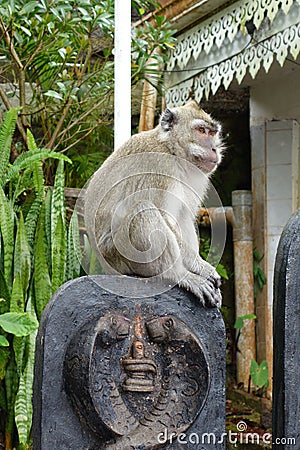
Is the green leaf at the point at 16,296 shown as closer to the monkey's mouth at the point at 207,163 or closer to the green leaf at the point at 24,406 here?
the green leaf at the point at 24,406

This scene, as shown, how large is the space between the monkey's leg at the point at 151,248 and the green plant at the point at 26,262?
2010mm

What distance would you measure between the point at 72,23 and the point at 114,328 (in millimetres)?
3647

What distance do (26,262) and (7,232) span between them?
0.65 feet

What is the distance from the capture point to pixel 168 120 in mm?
2463

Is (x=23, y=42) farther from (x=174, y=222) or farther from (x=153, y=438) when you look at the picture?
(x=153, y=438)

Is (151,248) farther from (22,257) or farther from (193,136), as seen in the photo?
(22,257)

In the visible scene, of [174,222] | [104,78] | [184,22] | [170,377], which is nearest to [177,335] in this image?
[170,377]

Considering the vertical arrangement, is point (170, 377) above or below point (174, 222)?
below

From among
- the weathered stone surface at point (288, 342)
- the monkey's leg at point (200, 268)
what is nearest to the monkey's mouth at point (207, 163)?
the monkey's leg at point (200, 268)

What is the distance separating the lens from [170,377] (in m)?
1.34

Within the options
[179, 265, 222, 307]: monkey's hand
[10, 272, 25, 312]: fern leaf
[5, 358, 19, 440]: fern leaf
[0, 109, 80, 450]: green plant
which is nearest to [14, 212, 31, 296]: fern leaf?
[0, 109, 80, 450]: green plant

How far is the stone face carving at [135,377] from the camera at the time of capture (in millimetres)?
1267

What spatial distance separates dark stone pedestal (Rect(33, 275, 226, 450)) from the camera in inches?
50.2

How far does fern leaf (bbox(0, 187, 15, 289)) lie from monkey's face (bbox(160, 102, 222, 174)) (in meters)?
1.77
